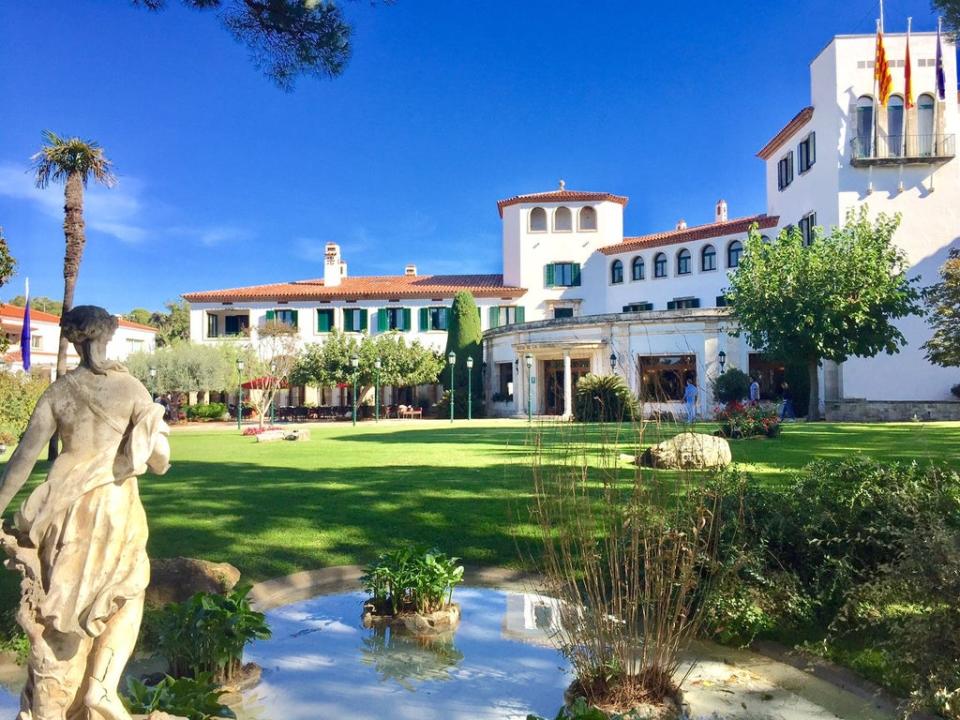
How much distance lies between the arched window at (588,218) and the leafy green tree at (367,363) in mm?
12701

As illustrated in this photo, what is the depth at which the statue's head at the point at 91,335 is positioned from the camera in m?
2.66

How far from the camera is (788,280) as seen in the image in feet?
80.8

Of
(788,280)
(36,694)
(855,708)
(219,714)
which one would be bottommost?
(855,708)

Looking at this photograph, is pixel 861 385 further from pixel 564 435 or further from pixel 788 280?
pixel 564 435

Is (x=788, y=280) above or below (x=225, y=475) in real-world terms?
above

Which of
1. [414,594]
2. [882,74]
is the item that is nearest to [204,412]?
[882,74]

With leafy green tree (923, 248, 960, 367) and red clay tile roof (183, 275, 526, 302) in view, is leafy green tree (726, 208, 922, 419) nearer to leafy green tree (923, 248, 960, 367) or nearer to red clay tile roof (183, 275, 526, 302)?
leafy green tree (923, 248, 960, 367)

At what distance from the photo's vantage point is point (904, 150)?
29969mm

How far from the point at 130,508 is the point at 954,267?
2679 cm

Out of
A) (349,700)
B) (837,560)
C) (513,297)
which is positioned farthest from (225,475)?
(513,297)

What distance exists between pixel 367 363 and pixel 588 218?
55.2 feet

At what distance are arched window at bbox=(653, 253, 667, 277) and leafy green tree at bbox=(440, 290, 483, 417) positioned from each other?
1069cm

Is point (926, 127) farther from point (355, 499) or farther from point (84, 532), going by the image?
point (84, 532)

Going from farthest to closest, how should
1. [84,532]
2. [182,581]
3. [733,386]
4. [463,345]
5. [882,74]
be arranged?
[463,345]
[733,386]
[882,74]
[182,581]
[84,532]
